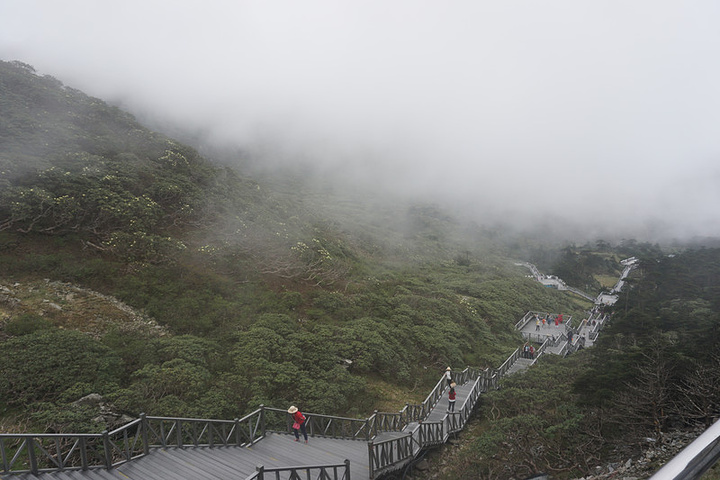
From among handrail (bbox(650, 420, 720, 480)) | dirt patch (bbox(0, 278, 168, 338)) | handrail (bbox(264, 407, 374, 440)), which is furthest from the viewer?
dirt patch (bbox(0, 278, 168, 338))

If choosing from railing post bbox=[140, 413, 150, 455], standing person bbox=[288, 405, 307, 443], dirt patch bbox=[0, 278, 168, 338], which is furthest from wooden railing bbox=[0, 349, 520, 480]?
dirt patch bbox=[0, 278, 168, 338]

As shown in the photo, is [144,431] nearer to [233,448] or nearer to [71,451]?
[71,451]

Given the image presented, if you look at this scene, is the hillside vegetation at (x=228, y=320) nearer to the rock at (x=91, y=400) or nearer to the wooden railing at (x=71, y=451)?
the rock at (x=91, y=400)

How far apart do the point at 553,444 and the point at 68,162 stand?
2562cm

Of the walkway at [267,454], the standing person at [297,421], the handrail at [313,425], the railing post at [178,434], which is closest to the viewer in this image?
the walkway at [267,454]

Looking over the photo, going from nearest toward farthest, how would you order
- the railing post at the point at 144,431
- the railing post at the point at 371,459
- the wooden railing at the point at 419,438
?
the railing post at the point at 144,431 → the railing post at the point at 371,459 → the wooden railing at the point at 419,438

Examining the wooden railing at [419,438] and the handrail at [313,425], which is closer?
the wooden railing at [419,438]

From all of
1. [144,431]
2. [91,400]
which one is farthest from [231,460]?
[91,400]

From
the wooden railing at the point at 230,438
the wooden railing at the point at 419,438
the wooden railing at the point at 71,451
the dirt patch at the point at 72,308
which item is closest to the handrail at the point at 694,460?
the wooden railing at the point at 230,438

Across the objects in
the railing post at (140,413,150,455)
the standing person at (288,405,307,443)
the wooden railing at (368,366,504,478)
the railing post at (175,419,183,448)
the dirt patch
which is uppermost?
the dirt patch

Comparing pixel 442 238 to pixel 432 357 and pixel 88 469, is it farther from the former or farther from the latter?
pixel 88 469

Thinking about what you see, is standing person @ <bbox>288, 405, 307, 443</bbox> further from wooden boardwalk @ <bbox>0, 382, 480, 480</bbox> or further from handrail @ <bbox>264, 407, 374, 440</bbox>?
handrail @ <bbox>264, 407, 374, 440</bbox>

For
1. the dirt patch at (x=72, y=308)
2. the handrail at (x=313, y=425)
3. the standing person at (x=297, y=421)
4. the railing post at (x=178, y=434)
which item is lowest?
the handrail at (x=313, y=425)

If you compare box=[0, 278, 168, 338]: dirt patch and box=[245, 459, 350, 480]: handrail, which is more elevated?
box=[0, 278, 168, 338]: dirt patch
